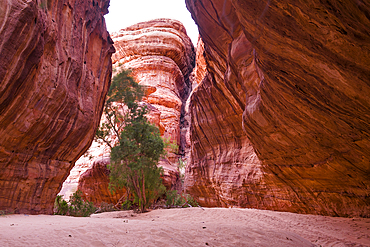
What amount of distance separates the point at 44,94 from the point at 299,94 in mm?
8940

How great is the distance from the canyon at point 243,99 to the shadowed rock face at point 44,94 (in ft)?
0.14

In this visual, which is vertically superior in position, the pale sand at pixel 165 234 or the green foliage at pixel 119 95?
the green foliage at pixel 119 95

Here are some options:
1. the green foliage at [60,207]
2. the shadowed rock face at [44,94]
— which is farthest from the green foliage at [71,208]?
the shadowed rock face at [44,94]

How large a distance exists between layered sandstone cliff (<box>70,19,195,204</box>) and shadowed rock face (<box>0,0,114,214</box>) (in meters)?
19.0

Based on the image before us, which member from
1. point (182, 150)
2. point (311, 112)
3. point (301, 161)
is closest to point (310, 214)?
point (301, 161)

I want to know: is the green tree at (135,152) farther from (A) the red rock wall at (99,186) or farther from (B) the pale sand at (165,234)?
(A) the red rock wall at (99,186)

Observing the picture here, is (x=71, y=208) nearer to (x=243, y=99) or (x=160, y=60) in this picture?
(x=243, y=99)

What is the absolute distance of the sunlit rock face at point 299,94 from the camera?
158 inches

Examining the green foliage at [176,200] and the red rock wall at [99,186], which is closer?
the green foliage at [176,200]

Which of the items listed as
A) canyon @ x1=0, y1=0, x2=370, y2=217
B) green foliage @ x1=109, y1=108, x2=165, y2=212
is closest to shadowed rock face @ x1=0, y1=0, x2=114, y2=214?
canyon @ x1=0, y1=0, x2=370, y2=217

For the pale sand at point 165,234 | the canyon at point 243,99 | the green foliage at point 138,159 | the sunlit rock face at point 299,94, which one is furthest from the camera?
the green foliage at point 138,159

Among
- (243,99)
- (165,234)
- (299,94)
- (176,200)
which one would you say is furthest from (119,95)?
(165,234)

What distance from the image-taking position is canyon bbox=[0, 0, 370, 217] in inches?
174

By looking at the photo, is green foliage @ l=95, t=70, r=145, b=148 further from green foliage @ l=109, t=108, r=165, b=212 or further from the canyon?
the canyon
